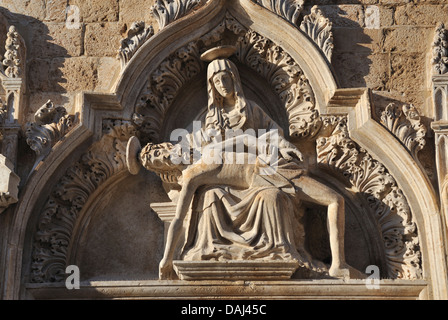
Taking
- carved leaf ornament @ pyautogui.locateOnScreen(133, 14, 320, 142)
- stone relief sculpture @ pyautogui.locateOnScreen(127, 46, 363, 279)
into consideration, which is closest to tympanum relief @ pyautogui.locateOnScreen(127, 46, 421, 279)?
stone relief sculpture @ pyautogui.locateOnScreen(127, 46, 363, 279)

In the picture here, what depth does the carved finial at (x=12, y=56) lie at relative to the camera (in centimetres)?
845

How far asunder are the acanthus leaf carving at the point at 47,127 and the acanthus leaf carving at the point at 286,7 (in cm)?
175

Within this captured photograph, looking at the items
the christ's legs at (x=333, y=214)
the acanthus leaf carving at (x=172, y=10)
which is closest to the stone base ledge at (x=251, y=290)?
the christ's legs at (x=333, y=214)

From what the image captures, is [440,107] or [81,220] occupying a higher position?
[440,107]

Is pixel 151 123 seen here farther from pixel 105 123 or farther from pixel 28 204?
pixel 28 204

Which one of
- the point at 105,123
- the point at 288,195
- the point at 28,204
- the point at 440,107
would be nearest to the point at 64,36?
the point at 105,123

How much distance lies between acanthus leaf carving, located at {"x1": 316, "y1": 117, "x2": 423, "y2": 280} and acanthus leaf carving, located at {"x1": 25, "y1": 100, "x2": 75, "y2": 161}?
1905 millimetres

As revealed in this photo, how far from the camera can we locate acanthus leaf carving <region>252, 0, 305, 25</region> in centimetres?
867

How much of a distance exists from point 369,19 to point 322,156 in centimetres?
122

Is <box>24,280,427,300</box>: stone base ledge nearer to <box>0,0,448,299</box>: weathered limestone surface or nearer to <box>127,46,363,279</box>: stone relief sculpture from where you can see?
<box>0,0,448,299</box>: weathered limestone surface

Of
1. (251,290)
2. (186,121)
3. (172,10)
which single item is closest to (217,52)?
(172,10)

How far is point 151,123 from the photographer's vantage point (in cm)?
850

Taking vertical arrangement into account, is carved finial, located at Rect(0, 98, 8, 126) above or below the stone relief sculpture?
above

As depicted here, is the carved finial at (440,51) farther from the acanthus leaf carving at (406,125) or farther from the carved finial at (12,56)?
the carved finial at (12,56)
